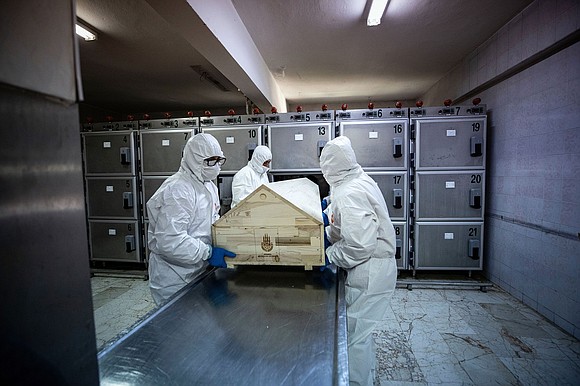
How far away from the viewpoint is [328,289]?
1.45 meters

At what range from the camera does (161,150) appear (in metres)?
3.69

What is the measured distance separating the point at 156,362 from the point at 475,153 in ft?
11.9

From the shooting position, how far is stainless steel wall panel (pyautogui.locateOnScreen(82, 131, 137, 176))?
12.3ft

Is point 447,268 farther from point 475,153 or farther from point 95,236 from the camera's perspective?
point 95,236

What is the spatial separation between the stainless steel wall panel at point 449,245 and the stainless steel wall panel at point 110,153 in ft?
12.6

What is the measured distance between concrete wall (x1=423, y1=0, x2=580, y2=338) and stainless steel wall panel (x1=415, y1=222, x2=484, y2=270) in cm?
25

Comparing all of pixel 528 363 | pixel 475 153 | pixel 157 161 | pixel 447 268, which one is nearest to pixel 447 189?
pixel 475 153

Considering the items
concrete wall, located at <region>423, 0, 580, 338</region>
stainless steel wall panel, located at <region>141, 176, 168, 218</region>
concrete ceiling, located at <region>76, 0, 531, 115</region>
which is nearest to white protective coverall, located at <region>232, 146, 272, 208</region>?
concrete ceiling, located at <region>76, 0, 531, 115</region>

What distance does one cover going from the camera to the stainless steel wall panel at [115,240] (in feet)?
12.5

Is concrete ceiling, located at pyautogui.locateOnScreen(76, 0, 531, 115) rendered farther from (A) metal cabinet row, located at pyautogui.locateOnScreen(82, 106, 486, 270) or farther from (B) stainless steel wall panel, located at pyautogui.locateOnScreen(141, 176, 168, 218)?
(B) stainless steel wall panel, located at pyautogui.locateOnScreen(141, 176, 168, 218)

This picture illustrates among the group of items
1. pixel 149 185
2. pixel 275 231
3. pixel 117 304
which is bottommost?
pixel 117 304

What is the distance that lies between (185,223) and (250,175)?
1716 mm

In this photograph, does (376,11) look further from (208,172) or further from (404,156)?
A: (208,172)

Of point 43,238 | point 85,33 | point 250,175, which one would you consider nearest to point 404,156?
point 250,175
